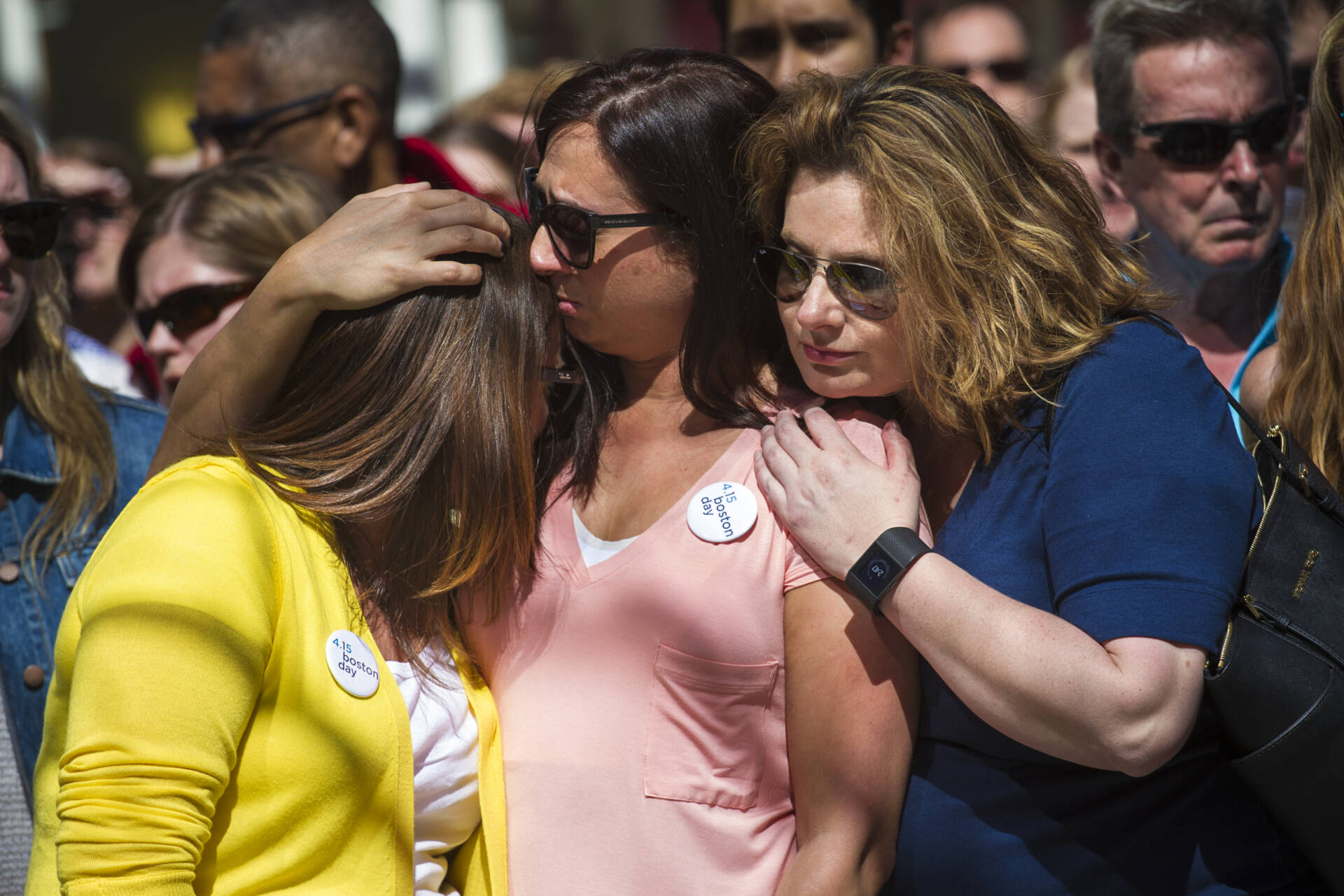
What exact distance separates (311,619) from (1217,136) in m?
2.48

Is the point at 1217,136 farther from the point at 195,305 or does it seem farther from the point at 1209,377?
the point at 195,305

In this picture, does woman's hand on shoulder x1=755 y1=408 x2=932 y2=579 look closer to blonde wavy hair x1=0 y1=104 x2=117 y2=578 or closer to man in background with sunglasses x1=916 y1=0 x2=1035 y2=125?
blonde wavy hair x1=0 y1=104 x2=117 y2=578

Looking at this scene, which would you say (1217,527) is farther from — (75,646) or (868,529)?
(75,646)

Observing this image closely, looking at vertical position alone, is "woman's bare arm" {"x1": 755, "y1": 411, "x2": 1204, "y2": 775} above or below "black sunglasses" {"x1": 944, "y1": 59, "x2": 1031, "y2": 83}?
above

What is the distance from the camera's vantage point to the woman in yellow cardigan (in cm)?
176

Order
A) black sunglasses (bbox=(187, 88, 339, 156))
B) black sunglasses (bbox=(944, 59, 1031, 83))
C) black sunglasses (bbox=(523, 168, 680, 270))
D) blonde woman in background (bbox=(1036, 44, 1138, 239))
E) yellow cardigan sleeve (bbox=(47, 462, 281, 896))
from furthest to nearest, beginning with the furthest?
black sunglasses (bbox=(944, 59, 1031, 83))
black sunglasses (bbox=(187, 88, 339, 156))
blonde woman in background (bbox=(1036, 44, 1138, 239))
black sunglasses (bbox=(523, 168, 680, 270))
yellow cardigan sleeve (bbox=(47, 462, 281, 896))

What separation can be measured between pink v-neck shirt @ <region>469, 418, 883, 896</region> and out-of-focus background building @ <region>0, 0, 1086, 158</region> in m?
9.66

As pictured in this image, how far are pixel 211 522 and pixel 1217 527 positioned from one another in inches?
60.0

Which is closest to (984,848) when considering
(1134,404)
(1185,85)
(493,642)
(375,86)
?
(1134,404)

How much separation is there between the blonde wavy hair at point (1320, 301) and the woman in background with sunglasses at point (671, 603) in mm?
910

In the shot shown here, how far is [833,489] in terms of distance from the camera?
208 cm

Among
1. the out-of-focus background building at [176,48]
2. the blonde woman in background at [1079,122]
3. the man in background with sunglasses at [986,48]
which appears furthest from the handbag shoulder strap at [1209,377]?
the out-of-focus background building at [176,48]

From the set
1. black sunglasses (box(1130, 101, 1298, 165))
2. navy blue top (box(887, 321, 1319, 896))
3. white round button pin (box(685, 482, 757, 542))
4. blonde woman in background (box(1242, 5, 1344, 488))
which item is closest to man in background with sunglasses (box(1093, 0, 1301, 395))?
black sunglasses (box(1130, 101, 1298, 165))

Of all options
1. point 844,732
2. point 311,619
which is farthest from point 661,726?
point 311,619
